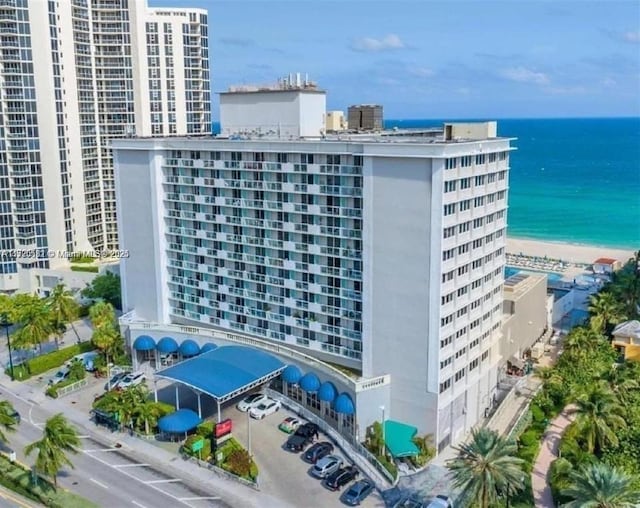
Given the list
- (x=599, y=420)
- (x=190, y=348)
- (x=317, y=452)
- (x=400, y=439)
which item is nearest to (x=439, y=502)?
(x=400, y=439)

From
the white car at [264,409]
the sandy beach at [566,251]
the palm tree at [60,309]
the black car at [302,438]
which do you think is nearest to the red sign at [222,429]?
the black car at [302,438]

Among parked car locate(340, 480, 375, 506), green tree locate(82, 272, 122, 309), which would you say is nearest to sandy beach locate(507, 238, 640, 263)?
green tree locate(82, 272, 122, 309)

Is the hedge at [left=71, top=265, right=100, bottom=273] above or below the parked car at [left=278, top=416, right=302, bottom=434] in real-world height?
above

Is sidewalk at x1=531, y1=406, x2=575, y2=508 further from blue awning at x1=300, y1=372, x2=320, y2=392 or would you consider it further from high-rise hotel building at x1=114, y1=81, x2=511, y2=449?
blue awning at x1=300, y1=372, x2=320, y2=392

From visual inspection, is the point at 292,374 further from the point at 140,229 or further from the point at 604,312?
the point at 604,312

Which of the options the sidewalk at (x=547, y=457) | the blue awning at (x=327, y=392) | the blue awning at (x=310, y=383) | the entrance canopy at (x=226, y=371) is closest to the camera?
the sidewalk at (x=547, y=457)

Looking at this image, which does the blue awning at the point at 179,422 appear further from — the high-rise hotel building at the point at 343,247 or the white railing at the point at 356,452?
the high-rise hotel building at the point at 343,247

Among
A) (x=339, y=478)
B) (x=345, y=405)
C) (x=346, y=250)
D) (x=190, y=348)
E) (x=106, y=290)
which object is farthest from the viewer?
(x=106, y=290)
